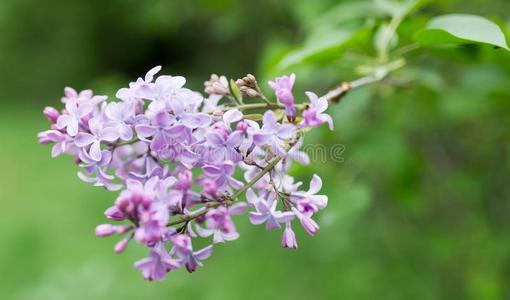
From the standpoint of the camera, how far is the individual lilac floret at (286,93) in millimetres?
1241

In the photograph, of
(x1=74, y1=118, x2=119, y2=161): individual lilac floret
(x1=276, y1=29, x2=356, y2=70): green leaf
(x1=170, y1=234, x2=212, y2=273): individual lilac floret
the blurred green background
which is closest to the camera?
(x1=170, y1=234, x2=212, y2=273): individual lilac floret

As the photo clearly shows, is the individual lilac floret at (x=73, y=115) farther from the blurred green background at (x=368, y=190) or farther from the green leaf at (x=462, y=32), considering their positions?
the green leaf at (x=462, y=32)

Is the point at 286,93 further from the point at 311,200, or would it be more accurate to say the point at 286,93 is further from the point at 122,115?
the point at 122,115

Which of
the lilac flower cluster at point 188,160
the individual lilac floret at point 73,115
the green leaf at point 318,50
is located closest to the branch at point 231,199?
the lilac flower cluster at point 188,160

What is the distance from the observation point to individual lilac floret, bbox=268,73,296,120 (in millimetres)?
1241

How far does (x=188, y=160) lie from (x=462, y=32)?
28.6 inches

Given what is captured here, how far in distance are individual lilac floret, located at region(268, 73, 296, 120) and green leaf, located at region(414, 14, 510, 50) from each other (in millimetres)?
431

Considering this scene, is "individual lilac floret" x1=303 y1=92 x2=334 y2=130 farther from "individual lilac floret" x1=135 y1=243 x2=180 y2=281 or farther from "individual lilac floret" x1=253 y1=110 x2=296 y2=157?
"individual lilac floret" x1=135 y1=243 x2=180 y2=281

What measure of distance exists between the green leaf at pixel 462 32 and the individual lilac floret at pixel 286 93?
0.43m

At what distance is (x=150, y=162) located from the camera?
135 cm

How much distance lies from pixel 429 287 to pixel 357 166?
1123mm

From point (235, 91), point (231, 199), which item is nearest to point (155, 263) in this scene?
point (231, 199)

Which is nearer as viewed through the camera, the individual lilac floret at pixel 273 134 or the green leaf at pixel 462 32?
the individual lilac floret at pixel 273 134

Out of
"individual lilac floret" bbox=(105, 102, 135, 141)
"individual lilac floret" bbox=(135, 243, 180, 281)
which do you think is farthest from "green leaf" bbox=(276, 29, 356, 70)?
"individual lilac floret" bbox=(135, 243, 180, 281)
